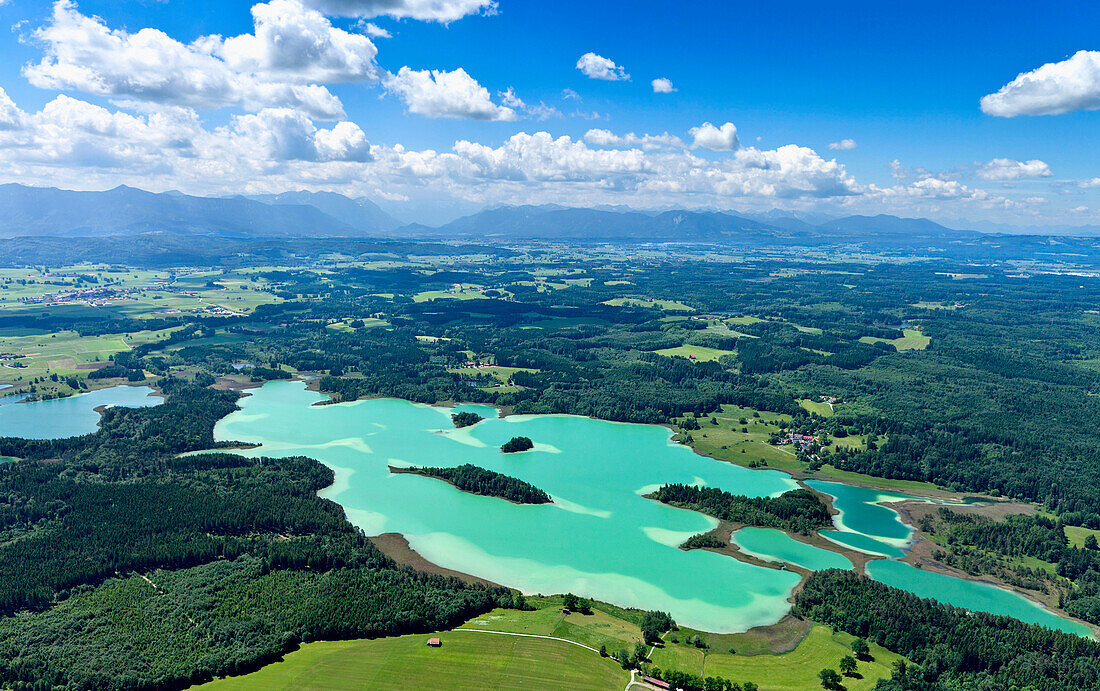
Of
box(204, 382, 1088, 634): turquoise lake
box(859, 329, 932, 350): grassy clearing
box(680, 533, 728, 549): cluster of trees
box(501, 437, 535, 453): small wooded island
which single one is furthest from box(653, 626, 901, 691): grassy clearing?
box(859, 329, 932, 350): grassy clearing

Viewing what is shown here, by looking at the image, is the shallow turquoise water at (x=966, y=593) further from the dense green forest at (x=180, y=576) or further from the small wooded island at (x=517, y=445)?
the small wooded island at (x=517, y=445)

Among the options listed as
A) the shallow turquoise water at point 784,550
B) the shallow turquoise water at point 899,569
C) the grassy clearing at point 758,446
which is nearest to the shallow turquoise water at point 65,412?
the grassy clearing at point 758,446

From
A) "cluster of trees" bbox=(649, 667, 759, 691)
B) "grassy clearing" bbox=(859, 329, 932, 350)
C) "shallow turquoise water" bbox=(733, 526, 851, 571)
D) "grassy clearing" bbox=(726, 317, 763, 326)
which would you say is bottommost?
"shallow turquoise water" bbox=(733, 526, 851, 571)

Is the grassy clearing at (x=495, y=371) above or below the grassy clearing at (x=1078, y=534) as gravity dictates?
above

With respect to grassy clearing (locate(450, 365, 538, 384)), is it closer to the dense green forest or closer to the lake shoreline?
the dense green forest

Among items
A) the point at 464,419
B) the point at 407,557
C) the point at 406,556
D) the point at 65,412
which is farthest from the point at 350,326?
the point at 407,557

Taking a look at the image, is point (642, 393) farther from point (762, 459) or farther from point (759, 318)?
point (759, 318)
